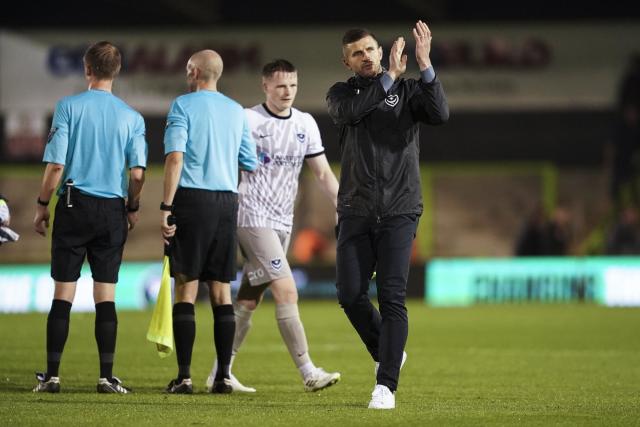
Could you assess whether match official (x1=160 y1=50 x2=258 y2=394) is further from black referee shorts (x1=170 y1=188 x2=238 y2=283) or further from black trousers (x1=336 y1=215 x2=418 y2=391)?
black trousers (x1=336 y1=215 x2=418 y2=391)

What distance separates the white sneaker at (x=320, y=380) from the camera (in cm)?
908

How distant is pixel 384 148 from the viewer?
26.3 ft

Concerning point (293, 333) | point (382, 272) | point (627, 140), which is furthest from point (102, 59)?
point (627, 140)

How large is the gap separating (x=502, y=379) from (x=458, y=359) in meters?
2.02

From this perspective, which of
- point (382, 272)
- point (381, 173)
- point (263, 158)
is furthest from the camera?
point (263, 158)

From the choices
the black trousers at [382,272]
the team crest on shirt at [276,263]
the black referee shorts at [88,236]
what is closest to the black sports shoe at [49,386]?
the black referee shorts at [88,236]

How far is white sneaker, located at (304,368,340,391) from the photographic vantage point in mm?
9078

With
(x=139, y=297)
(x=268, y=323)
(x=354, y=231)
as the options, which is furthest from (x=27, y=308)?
(x=354, y=231)

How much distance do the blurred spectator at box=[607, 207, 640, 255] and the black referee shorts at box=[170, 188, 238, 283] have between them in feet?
51.8

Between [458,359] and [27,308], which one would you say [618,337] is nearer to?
[458,359]

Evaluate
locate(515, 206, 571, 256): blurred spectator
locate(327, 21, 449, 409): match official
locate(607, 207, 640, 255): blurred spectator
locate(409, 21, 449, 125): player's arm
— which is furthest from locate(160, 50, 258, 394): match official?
locate(607, 207, 640, 255): blurred spectator

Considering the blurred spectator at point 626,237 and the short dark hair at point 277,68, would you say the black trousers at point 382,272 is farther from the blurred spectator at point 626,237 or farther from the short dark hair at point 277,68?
the blurred spectator at point 626,237

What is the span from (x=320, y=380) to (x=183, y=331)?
1.00 metres

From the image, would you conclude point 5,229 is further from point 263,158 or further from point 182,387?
point 263,158
